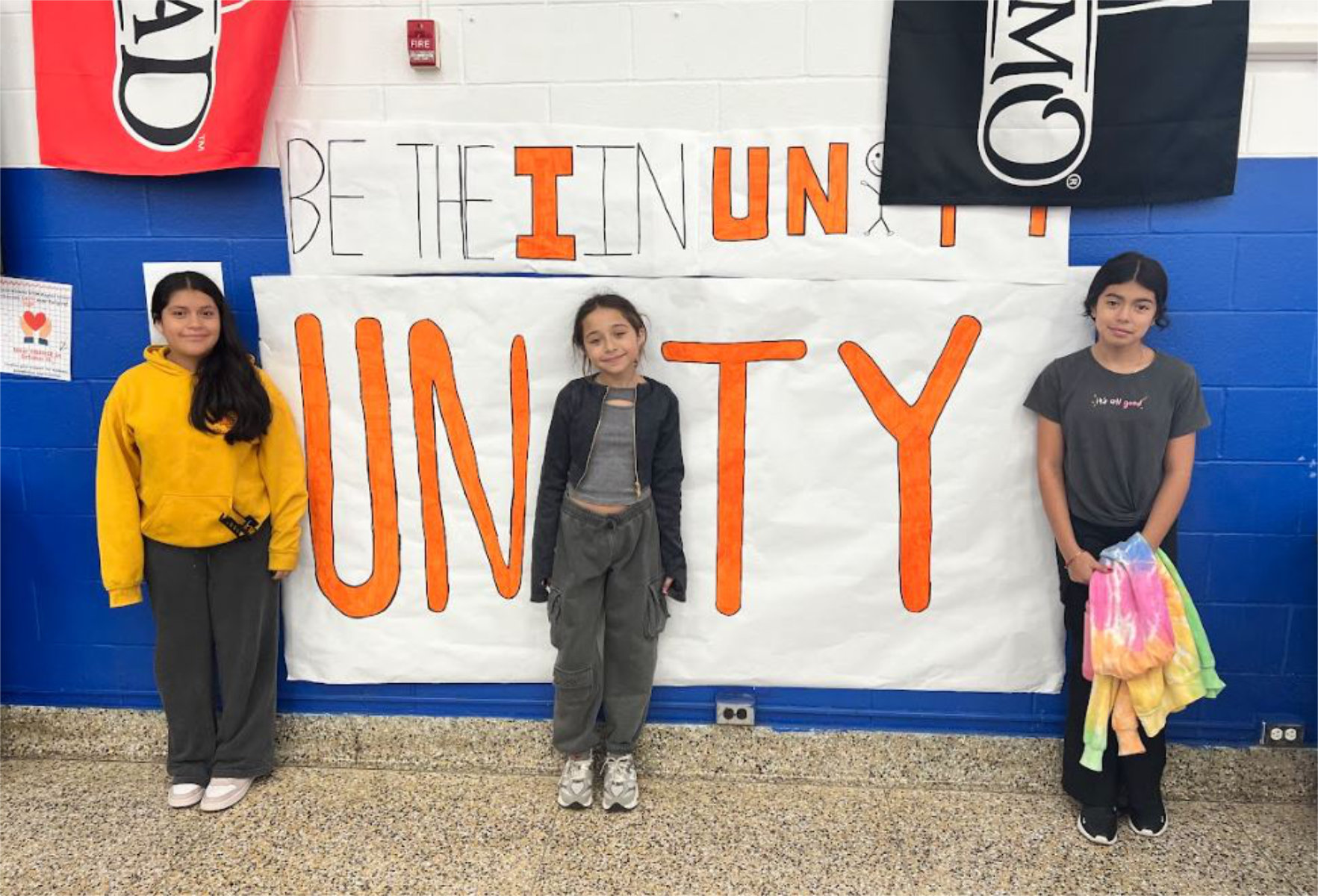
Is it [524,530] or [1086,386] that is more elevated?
[1086,386]

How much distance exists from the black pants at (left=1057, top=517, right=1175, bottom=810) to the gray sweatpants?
1150 mm

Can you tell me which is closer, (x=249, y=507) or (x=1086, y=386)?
(x=1086, y=386)

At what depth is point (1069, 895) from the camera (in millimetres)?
2297

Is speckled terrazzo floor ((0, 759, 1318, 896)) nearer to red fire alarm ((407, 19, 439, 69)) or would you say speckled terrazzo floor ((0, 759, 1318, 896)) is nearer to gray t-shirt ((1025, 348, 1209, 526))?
gray t-shirt ((1025, 348, 1209, 526))

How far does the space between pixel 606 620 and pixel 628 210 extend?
117 centimetres

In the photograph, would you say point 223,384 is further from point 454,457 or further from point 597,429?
point 597,429

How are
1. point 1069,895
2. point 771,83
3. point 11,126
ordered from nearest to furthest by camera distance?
point 1069,895
point 771,83
point 11,126

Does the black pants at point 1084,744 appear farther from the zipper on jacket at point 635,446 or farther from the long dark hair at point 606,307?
the long dark hair at point 606,307

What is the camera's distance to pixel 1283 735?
8.83 feet

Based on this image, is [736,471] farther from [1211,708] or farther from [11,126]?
→ [11,126]

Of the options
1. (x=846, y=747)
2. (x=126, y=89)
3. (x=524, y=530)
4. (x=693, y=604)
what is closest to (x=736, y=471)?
(x=693, y=604)

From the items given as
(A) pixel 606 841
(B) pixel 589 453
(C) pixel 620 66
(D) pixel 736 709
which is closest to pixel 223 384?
(B) pixel 589 453

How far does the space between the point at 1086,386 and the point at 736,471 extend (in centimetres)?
97

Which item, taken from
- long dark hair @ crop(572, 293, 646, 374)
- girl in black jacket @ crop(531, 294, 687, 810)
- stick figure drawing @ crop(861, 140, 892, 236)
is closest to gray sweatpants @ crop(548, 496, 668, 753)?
girl in black jacket @ crop(531, 294, 687, 810)
